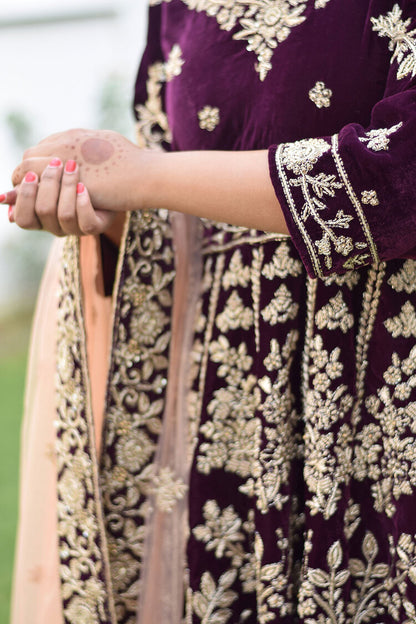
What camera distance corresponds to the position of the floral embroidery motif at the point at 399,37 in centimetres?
60

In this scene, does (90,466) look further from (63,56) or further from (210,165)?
(63,56)

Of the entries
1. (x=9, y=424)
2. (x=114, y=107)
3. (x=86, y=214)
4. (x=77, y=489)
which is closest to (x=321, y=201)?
(x=86, y=214)

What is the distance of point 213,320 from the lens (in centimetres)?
77

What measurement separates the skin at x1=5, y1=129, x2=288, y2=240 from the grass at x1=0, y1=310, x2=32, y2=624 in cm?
119

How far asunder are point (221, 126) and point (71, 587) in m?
0.61

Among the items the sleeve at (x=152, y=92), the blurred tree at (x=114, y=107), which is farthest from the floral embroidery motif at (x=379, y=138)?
the blurred tree at (x=114, y=107)

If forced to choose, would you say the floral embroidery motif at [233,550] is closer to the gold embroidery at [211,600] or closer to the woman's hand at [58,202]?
the gold embroidery at [211,600]

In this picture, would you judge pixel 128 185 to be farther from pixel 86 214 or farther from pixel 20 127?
pixel 20 127

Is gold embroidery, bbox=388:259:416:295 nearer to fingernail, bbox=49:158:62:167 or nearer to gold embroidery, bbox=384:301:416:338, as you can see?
gold embroidery, bbox=384:301:416:338

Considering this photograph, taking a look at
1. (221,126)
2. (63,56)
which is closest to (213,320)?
(221,126)

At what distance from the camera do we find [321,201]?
0.59 m

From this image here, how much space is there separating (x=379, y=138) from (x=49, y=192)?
13.7 inches

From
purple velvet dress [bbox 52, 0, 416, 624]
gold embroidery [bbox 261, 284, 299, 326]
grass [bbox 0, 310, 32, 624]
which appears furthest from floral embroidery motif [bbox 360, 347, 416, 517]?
grass [bbox 0, 310, 32, 624]

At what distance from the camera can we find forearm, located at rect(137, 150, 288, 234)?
2.03ft
